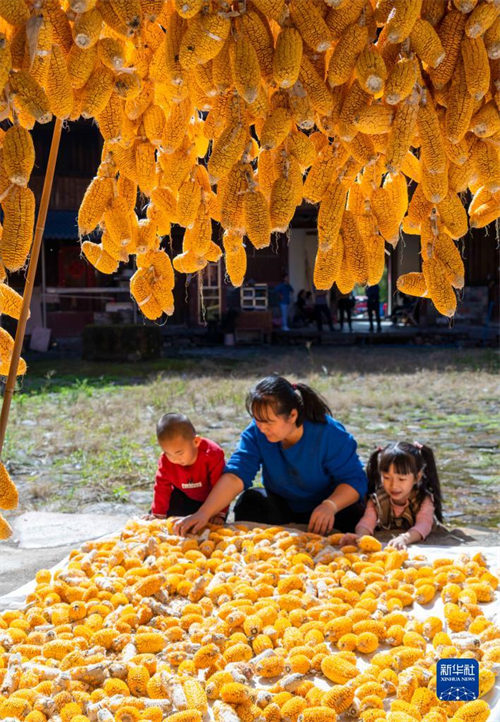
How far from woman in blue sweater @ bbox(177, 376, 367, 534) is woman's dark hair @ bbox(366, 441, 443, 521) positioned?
0.49 ft

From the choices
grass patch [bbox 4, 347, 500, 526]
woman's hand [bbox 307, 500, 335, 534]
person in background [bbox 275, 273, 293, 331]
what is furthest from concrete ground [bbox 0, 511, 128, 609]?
person in background [bbox 275, 273, 293, 331]

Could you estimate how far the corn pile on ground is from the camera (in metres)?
1.97

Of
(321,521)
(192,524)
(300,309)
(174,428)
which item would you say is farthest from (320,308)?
(192,524)

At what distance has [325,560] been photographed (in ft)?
9.67

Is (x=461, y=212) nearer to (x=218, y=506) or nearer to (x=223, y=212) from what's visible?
(x=223, y=212)

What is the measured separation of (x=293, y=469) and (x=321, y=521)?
0.37 meters

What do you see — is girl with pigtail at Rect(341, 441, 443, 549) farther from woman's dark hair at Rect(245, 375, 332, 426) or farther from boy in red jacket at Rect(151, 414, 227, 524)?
boy in red jacket at Rect(151, 414, 227, 524)

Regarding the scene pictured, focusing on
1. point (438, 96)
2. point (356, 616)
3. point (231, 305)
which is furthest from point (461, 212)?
point (231, 305)

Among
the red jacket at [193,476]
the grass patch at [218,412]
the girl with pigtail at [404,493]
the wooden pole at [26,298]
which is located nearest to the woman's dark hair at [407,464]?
the girl with pigtail at [404,493]

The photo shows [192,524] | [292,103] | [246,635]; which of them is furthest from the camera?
[192,524]

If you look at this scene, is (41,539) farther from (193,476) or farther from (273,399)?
(273,399)

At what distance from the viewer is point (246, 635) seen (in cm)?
234

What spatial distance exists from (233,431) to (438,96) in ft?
21.1

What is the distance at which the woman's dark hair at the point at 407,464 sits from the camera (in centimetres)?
369
